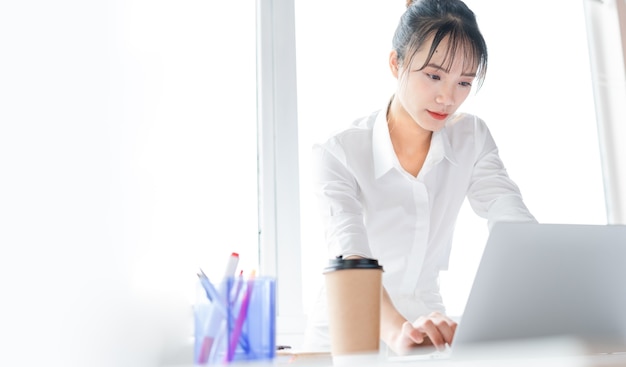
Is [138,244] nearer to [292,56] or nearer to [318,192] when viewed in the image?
[318,192]

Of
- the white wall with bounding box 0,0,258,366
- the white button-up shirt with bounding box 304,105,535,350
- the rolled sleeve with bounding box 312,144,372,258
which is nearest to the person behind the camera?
the white wall with bounding box 0,0,258,366

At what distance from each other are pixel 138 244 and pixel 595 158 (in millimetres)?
2113

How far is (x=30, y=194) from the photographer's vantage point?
0.56m

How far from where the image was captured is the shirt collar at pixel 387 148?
5.23 ft

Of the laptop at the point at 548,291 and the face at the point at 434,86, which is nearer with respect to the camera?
the laptop at the point at 548,291

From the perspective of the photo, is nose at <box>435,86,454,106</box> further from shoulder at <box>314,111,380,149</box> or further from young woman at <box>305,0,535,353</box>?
shoulder at <box>314,111,380,149</box>

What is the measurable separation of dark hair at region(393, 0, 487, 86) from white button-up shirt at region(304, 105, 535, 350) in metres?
0.17

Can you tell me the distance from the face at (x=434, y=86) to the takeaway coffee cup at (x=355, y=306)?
0.81 m

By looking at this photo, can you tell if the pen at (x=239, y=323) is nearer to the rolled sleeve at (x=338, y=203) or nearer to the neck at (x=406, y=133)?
the rolled sleeve at (x=338, y=203)

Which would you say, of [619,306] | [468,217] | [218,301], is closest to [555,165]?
[468,217]

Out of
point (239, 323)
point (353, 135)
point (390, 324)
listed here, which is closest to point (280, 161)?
point (353, 135)

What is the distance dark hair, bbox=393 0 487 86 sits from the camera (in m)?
1.59

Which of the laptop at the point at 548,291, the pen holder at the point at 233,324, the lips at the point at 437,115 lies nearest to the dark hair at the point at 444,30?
the lips at the point at 437,115

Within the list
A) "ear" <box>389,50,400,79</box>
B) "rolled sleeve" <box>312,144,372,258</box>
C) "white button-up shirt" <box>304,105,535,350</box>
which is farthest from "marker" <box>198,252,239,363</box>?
"ear" <box>389,50,400,79</box>
